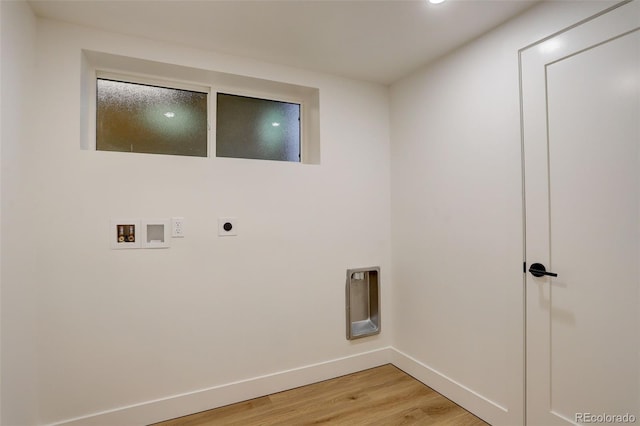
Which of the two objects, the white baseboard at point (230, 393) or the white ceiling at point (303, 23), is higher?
the white ceiling at point (303, 23)

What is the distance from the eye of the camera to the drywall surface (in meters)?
1.82


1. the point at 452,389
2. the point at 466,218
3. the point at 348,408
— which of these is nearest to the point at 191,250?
the point at 348,408

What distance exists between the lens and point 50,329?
1.80 m

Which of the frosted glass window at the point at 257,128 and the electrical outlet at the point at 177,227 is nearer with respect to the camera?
the electrical outlet at the point at 177,227

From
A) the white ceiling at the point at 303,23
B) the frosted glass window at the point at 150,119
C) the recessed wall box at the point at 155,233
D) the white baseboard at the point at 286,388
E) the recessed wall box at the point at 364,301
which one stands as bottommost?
the white baseboard at the point at 286,388

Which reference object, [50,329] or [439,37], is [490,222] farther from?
[50,329]

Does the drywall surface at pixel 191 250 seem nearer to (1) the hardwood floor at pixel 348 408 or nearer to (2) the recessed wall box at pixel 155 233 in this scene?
(2) the recessed wall box at pixel 155 233

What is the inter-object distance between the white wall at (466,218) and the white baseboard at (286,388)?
1cm

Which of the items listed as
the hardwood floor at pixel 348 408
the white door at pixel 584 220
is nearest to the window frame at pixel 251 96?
the white door at pixel 584 220

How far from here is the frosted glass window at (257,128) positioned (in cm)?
240

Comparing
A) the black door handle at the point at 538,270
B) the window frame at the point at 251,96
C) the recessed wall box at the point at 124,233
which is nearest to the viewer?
the black door handle at the point at 538,270

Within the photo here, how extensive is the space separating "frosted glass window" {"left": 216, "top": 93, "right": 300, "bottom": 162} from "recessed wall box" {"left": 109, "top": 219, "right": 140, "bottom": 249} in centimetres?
A: 77

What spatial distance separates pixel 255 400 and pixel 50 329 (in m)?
1.35

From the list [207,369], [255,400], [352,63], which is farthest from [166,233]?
[352,63]
